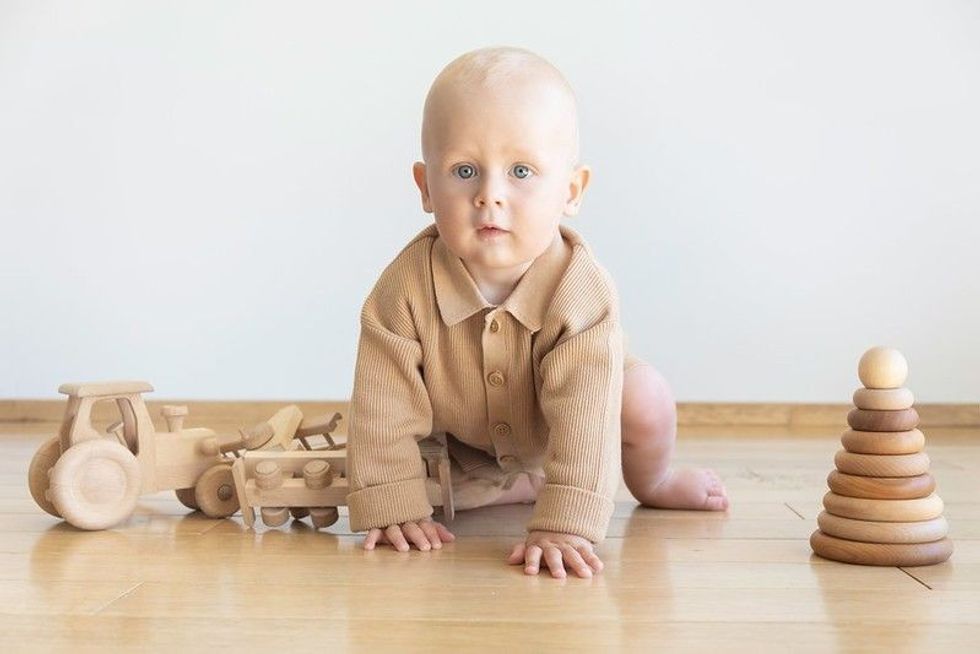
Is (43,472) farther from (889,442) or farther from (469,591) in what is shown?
(889,442)

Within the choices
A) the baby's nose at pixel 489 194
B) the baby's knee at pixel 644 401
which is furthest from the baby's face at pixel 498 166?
the baby's knee at pixel 644 401

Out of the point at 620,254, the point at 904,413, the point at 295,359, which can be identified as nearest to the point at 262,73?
the point at 295,359

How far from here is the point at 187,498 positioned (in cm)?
144

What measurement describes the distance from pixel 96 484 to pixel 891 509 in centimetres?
82

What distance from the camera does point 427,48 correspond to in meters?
2.51

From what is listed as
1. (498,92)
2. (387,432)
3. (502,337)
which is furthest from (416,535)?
(498,92)

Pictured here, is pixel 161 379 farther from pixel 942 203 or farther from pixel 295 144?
pixel 942 203

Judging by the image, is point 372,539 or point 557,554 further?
point 372,539

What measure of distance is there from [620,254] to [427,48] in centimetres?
58

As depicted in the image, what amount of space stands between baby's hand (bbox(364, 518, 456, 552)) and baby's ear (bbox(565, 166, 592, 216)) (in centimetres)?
35

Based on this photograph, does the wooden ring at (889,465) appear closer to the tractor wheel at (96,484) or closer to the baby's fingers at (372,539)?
the baby's fingers at (372,539)

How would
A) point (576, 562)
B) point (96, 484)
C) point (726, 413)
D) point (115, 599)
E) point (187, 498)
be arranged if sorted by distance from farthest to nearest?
point (726, 413), point (187, 498), point (96, 484), point (576, 562), point (115, 599)

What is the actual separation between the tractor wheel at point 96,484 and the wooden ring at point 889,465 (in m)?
0.75

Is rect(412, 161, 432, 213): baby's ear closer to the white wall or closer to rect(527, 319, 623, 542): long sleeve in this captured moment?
rect(527, 319, 623, 542): long sleeve
